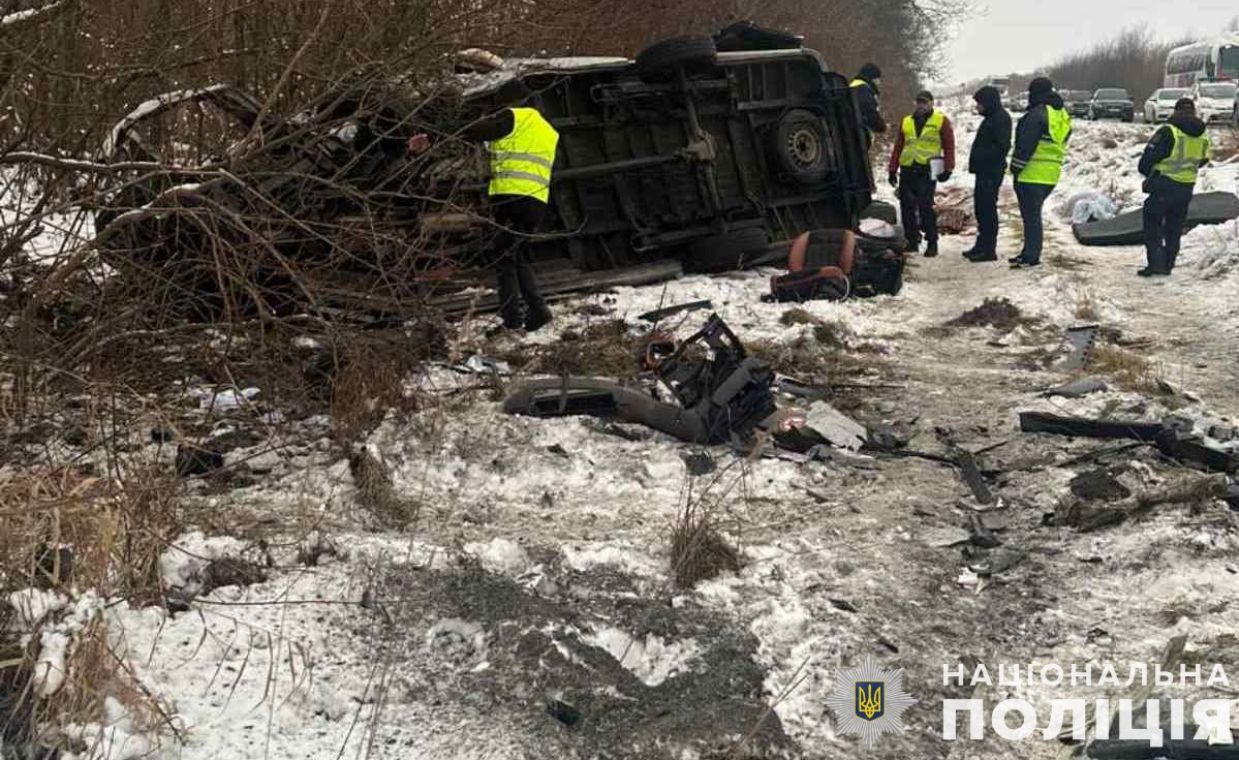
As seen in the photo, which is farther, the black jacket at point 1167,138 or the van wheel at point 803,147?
the black jacket at point 1167,138

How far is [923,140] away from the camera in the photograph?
9.79 m

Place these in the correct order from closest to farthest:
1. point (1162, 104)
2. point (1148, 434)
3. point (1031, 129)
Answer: point (1148, 434), point (1031, 129), point (1162, 104)

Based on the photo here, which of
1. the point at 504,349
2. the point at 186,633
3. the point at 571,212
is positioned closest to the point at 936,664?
the point at 186,633

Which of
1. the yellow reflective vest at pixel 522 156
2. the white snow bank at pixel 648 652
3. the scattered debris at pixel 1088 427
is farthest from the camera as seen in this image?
the yellow reflective vest at pixel 522 156

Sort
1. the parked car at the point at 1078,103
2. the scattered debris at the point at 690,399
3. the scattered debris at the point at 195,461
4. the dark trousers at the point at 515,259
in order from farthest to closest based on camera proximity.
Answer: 1. the parked car at the point at 1078,103
2. the dark trousers at the point at 515,259
3. the scattered debris at the point at 690,399
4. the scattered debris at the point at 195,461

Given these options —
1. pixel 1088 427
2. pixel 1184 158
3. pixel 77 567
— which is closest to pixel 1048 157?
pixel 1184 158

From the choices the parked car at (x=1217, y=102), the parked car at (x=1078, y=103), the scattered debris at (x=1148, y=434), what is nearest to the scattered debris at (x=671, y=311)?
the scattered debris at (x=1148, y=434)

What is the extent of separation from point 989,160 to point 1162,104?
21.7 metres

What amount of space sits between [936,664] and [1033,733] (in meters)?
0.39

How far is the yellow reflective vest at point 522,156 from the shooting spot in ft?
20.0

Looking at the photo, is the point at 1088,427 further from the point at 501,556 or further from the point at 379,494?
the point at 379,494

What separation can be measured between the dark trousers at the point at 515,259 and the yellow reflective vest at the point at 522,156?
0.42ft

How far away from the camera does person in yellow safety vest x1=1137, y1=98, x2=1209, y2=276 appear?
8.77 metres

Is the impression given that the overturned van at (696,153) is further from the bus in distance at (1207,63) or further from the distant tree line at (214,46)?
the bus in distance at (1207,63)
